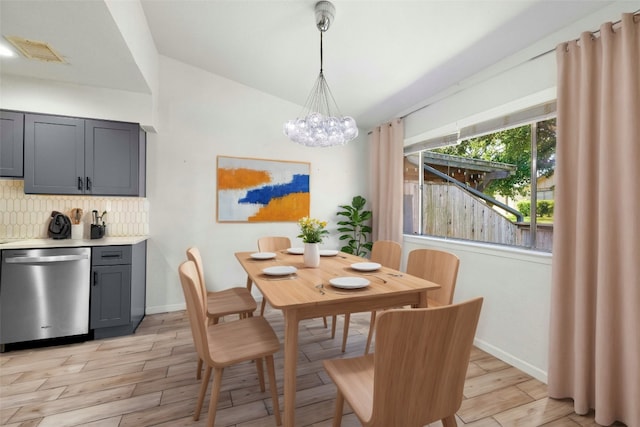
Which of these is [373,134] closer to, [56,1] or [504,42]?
[504,42]

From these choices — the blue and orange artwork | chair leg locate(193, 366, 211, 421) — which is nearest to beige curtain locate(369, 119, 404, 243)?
the blue and orange artwork

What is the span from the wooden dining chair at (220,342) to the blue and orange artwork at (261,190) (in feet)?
6.70

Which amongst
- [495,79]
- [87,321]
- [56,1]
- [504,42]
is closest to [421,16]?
[504,42]

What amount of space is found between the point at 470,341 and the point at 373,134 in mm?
3553

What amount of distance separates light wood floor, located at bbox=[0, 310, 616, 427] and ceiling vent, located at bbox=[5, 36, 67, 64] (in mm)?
2437

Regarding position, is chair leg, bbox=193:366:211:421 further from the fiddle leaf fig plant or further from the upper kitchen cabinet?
the fiddle leaf fig plant

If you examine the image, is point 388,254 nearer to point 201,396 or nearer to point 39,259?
point 201,396

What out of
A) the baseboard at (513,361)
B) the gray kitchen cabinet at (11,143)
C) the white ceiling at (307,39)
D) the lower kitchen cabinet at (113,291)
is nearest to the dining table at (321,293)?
the baseboard at (513,361)

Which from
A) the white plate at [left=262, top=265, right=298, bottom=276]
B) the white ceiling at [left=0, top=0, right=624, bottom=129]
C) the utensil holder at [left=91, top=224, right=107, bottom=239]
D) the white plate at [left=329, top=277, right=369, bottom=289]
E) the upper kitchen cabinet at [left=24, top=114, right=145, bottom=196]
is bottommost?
the white plate at [left=329, top=277, right=369, bottom=289]

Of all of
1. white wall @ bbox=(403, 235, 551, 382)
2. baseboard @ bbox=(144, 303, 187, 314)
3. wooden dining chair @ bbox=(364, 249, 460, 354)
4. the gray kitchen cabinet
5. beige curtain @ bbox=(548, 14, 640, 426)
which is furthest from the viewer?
baseboard @ bbox=(144, 303, 187, 314)

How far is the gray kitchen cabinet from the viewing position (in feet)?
8.45

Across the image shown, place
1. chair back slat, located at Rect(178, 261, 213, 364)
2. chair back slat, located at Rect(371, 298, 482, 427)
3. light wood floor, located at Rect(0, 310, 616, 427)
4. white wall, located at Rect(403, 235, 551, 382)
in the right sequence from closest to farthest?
chair back slat, located at Rect(371, 298, 482, 427)
chair back slat, located at Rect(178, 261, 213, 364)
light wood floor, located at Rect(0, 310, 616, 427)
white wall, located at Rect(403, 235, 551, 382)

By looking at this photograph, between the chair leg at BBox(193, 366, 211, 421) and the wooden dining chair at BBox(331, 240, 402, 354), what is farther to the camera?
the wooden dining chair at BBox(331, 240, 402, 354)

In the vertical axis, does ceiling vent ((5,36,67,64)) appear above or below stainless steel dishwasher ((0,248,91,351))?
above
